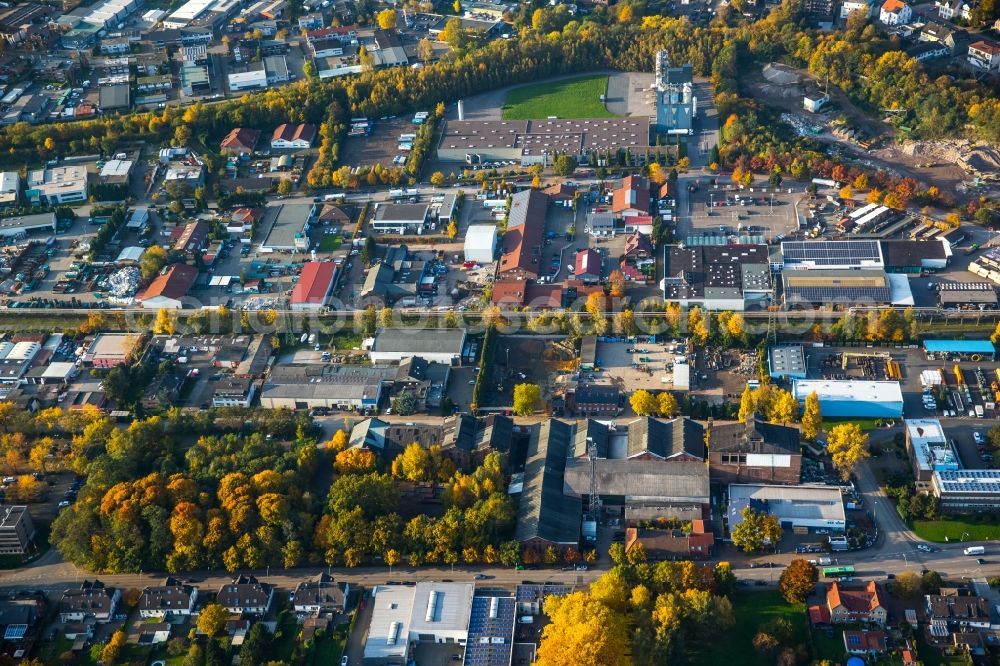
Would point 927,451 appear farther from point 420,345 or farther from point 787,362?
point 420,345

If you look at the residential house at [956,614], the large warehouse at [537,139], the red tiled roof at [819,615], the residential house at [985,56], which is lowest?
the large warehouse at [537,139]

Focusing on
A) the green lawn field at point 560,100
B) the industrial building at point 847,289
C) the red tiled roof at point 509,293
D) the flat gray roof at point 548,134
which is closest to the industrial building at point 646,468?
the red tiled roof at point 509,293

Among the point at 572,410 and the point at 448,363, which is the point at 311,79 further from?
the point at 572,410

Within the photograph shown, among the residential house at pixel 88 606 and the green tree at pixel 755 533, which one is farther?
the green tree at pixel 755 533

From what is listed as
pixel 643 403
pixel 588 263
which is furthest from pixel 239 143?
pixel 643 403

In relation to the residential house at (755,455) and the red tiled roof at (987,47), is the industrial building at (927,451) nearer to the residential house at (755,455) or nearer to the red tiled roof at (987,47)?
the residential house at (755,455)

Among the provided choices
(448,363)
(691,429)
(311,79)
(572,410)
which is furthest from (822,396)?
(311,79)

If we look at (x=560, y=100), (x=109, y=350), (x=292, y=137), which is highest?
(x=292, y=137)
